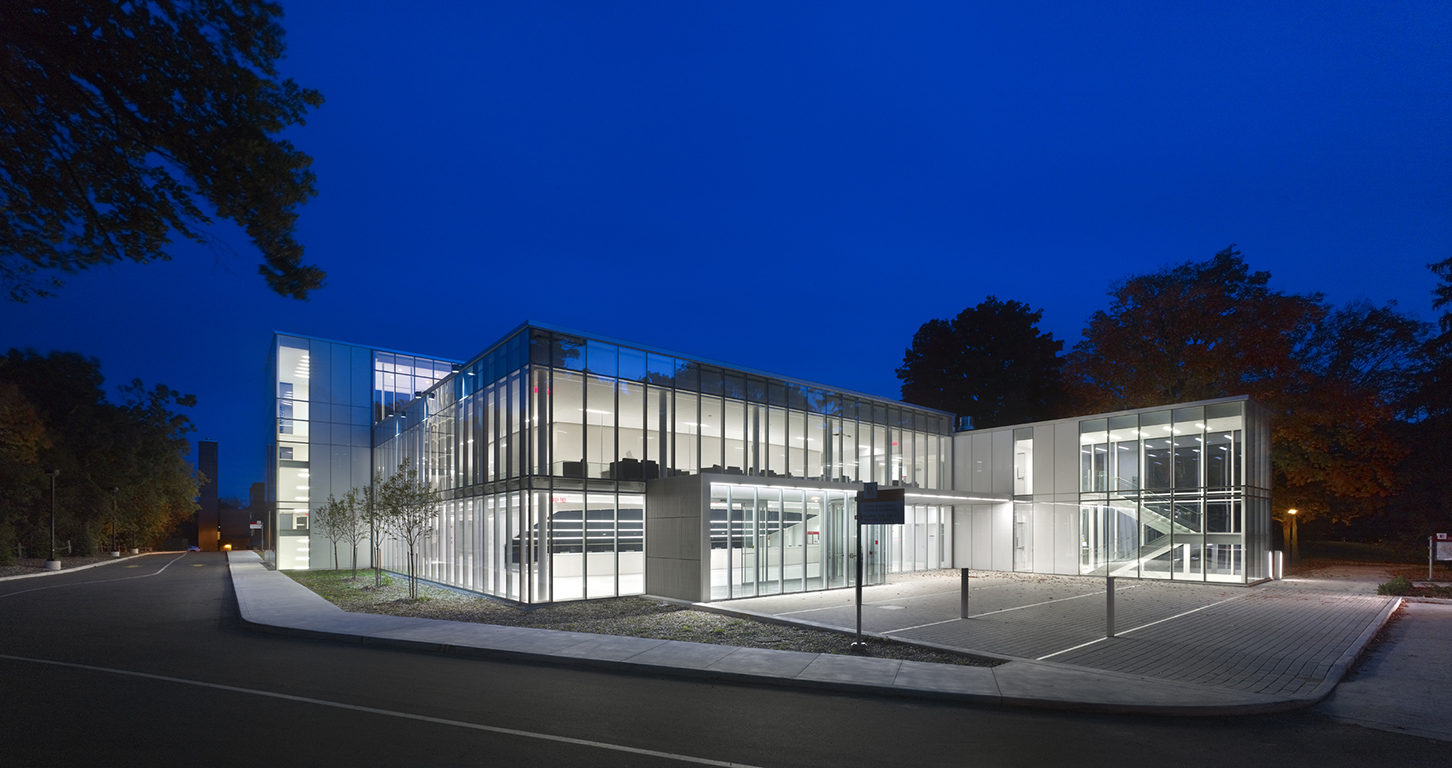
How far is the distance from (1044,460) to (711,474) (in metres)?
18.1

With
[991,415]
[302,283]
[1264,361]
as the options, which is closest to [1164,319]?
[1264,361]

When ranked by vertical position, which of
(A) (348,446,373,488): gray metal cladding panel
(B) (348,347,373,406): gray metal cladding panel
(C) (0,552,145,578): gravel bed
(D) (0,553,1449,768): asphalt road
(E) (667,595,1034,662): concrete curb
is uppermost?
(B) (348,347,373,406): gray metal cladding panel

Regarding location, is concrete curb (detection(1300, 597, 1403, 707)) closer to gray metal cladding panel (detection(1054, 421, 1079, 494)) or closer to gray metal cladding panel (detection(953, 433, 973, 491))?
gray metal cladding panel (detection(1054, 421, 1079, 494))

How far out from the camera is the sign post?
12.5 m

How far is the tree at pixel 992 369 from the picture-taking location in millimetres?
54688

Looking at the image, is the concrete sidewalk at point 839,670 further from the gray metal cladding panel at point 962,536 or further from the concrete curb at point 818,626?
the gray metal cladding panel at point 962,536

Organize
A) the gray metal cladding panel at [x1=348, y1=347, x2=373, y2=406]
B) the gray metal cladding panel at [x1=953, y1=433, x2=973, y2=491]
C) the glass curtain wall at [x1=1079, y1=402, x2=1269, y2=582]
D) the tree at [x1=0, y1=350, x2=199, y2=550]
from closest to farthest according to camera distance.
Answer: the glass curtain wall at [x1=1079, y1=402, x2=1269, y2=582] → the gray metal cladding panel at [x1=953, y1=433, x2=973, y2=491] → the gray metal cladding panel at [x1=348, y1=347, x2=373, y2=406] → the tree at [x1=0, y1=350, x2=199, y2=550]

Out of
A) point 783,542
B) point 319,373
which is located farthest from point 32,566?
point 783,542

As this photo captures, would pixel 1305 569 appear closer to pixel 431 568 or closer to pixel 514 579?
pixel 514 579

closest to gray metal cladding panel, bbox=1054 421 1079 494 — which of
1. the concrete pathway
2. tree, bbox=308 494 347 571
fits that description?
the concrete pathway

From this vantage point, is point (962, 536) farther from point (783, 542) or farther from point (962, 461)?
point (783, 542)

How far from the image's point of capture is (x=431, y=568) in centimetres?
2800

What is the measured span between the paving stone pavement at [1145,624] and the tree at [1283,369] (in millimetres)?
12390

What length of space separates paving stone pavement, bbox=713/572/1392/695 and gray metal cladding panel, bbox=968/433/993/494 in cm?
877
